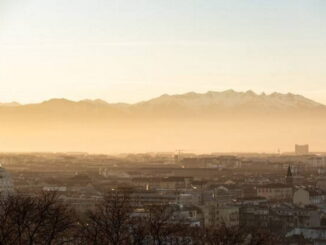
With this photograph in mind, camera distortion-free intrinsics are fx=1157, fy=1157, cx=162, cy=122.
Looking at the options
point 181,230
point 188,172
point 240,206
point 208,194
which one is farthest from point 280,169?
point 181,230

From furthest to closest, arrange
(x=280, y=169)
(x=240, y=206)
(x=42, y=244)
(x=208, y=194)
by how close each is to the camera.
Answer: (x=280, y=169) → (x=208, y=194) → (x=240, y=206) → (x=42, y=244)

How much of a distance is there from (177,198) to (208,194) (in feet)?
21.6

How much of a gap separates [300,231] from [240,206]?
63.4 feet

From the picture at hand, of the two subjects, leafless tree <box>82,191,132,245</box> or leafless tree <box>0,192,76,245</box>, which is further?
leafless tree <box>82,191,132,245</box>

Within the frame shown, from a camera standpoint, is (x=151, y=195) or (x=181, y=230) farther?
(x=151, y=195)

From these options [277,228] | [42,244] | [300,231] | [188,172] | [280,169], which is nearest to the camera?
[42,244]

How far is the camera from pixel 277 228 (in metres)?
66.0

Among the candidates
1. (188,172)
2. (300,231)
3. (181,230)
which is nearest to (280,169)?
(188,172)

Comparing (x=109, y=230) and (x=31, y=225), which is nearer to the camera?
(x=109, y=230)

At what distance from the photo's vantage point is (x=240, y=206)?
77188mm

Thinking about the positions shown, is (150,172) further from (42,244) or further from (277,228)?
(42,244)

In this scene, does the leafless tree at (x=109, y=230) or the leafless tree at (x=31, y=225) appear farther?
the leafless tree at (x=109, y=230)

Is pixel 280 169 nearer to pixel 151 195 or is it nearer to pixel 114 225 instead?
pixel 151 195

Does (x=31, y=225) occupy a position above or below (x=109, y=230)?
above
